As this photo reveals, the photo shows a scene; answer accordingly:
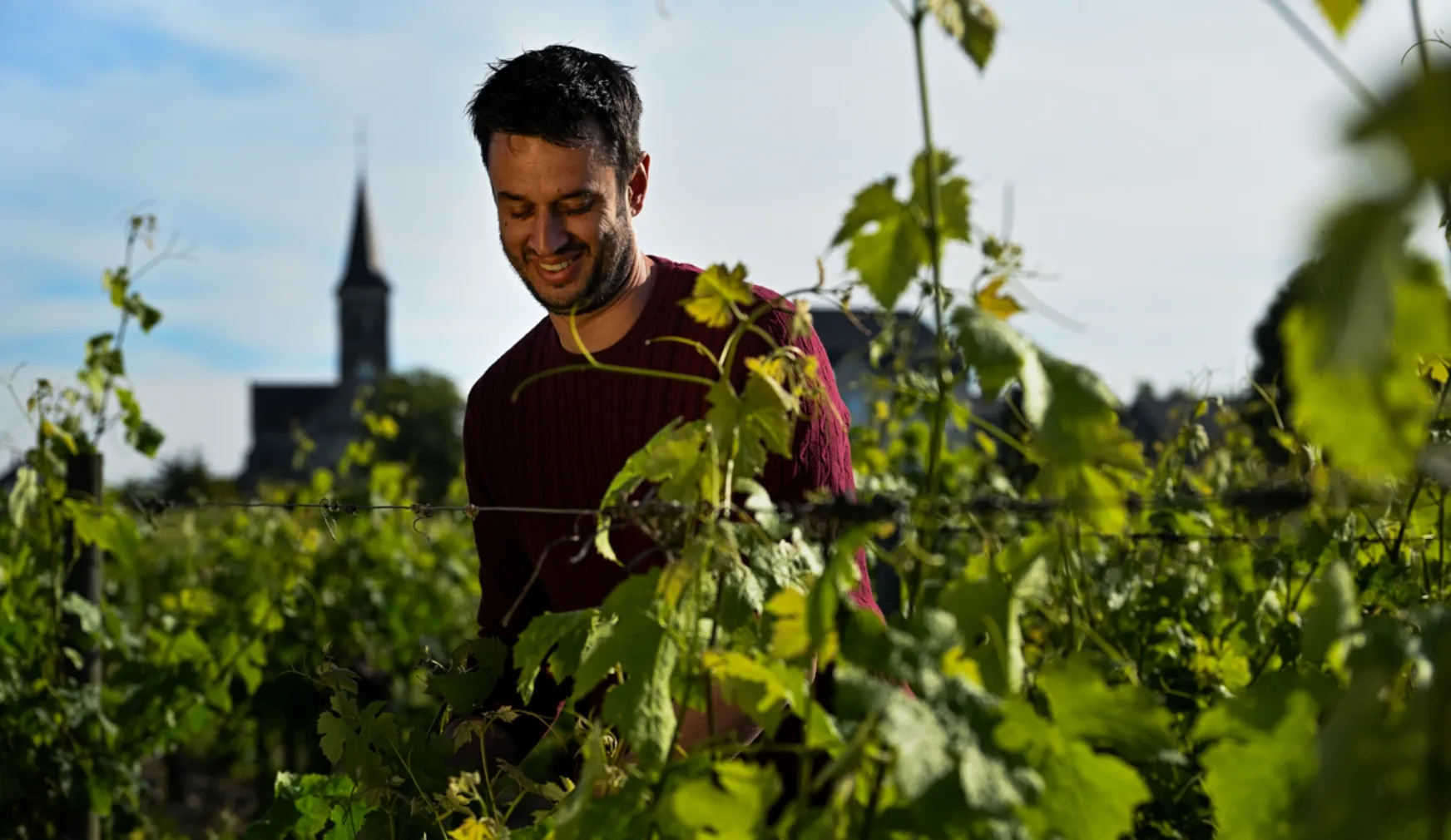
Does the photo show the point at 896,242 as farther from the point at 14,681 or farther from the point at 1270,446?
the point at 1270,446

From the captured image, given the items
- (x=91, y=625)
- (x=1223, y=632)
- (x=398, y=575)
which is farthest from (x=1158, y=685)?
(x=398, y=575)

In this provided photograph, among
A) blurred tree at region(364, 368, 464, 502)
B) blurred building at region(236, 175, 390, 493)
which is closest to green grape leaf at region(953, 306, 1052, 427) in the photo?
blurred tree at region(364, 368, 464, 502)

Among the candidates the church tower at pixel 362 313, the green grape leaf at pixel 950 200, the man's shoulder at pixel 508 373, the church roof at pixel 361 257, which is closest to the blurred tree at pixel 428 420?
the church roof at pixel 361 257

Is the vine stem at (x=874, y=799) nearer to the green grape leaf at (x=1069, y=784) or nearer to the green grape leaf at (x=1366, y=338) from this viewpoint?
the green grape leaf at (x=1069, y=784)

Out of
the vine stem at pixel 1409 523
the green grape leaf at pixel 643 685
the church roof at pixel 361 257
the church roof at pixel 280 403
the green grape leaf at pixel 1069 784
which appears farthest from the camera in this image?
the church roof at pixel 361 257

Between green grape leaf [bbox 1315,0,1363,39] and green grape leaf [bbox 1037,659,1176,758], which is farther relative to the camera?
green grape leaf [bbox 1037,659,1176,758]

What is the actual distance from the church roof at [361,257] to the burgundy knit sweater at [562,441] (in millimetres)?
108841

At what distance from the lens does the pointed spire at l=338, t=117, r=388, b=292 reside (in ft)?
355

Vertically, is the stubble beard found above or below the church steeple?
below

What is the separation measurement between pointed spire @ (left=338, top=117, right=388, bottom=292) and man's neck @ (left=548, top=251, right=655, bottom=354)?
108245 millimetres

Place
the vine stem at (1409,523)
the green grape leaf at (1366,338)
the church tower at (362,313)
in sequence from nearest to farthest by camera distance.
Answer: the green grape leaf at (1366,338) < the vine stem at (1409,523) < the church tower at (362,313)

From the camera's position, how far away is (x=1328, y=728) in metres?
0.97

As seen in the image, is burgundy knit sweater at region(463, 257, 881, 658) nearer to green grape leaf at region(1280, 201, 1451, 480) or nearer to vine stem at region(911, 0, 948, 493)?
vine stem at region(911, 0, 948, 493)

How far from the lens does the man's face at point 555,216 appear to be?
2469mm
